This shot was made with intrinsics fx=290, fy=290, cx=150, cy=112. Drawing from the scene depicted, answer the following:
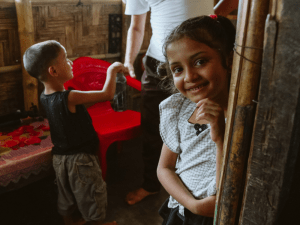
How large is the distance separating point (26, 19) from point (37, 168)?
47.4 inches

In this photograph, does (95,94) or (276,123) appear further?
(95,94)

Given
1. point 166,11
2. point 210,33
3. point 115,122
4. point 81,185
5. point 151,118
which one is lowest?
point 81,185

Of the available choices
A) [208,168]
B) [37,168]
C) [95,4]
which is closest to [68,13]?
[95,4]

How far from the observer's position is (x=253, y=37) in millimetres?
528

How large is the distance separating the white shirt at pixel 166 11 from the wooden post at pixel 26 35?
0.84 meters

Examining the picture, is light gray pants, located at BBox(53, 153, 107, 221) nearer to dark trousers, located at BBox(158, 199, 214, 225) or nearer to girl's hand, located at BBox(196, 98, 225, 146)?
dark trousers, located at BBox(158, 199, 214, 225)

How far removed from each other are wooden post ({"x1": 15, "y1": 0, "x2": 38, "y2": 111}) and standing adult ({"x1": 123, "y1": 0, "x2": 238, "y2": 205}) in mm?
816

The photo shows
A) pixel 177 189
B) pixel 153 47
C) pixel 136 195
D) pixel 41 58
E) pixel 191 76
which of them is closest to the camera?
pixel 191 76

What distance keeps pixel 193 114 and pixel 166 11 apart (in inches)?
38.2

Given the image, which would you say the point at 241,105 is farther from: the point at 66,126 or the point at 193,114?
the point at 66,126

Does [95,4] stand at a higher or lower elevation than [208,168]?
higher

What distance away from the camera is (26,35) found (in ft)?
7.79

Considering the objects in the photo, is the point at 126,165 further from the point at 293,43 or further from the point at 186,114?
the point at 293,43

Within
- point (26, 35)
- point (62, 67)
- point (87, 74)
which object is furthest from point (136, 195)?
point (26, 35)
